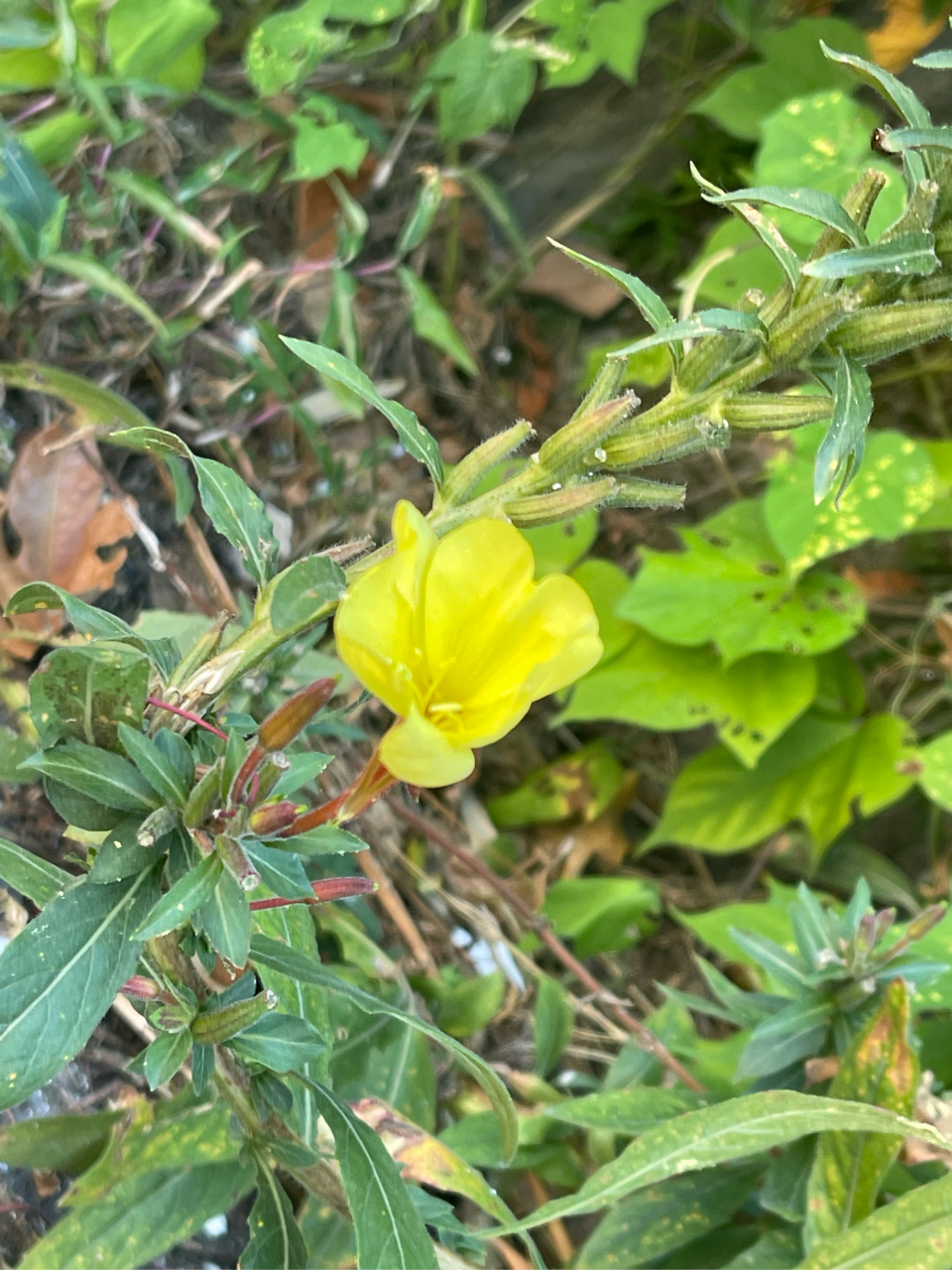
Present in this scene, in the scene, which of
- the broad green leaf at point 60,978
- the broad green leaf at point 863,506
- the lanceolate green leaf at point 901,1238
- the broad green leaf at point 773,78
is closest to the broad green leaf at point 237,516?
the broad green leaf at point 60,978

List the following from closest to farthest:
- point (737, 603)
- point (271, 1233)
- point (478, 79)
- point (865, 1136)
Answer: point (271, 1233) < point (865, 1136) < point (478, 79) < point (737, 603)

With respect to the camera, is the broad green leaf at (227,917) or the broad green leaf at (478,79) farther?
the broad green leaf at (478,79)

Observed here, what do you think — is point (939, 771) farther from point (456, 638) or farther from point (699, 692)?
point (456, 638)

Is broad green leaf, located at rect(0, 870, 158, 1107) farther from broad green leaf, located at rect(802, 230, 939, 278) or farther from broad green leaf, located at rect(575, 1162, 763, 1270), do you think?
broad green leaf, located at rect(575, 1162, 763, 1270)

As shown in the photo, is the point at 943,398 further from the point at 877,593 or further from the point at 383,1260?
the point at 383,1260

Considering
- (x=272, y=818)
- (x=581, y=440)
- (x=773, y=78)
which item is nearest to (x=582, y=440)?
(x=581, y=440)

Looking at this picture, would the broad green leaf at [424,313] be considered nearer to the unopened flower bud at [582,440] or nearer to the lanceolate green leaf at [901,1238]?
the unopened flower bud at [582,440]

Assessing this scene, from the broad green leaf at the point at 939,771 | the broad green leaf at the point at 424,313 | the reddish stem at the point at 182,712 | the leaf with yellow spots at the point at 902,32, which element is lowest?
the broad green leaf at the point at 939,771
